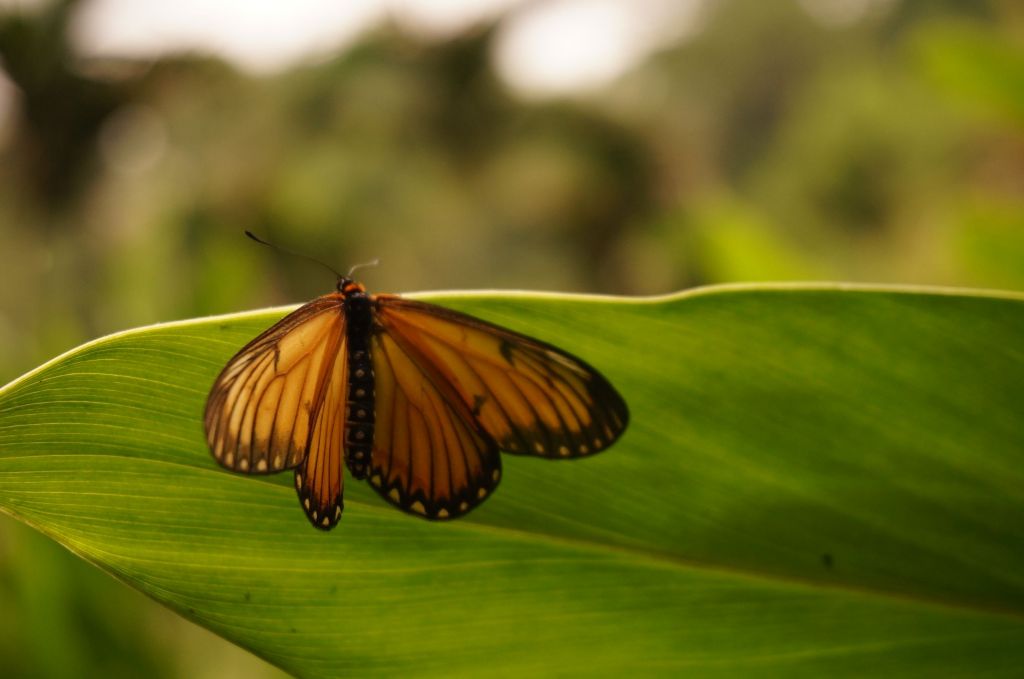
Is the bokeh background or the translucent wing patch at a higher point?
the bokeh background

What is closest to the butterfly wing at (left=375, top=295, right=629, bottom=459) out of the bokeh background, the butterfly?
the butterfly

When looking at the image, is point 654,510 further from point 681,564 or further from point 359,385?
point 359,385

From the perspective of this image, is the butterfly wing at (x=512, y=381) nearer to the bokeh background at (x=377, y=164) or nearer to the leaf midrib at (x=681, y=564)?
the leaf midrib at (x=681, y=564)

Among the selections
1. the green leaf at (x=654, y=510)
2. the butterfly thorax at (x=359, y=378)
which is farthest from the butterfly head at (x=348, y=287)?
the green leaf at (x=654, y=510)

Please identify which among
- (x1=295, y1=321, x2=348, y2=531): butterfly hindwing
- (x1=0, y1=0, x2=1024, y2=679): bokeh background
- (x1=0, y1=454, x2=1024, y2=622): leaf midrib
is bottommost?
(x1=0, y1=454, x2=1024, y2=622): leaf midrib

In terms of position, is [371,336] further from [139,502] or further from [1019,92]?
[1019,92]

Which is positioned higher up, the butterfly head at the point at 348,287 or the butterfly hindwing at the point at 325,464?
the butterfly head at the point at 348,287

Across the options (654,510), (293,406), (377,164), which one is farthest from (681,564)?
(377,164)

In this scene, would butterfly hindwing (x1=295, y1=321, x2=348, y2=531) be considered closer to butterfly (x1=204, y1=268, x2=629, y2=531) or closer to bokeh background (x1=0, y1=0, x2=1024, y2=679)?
butterfly (x1=204, y1=268, x2=629, y2=531)
